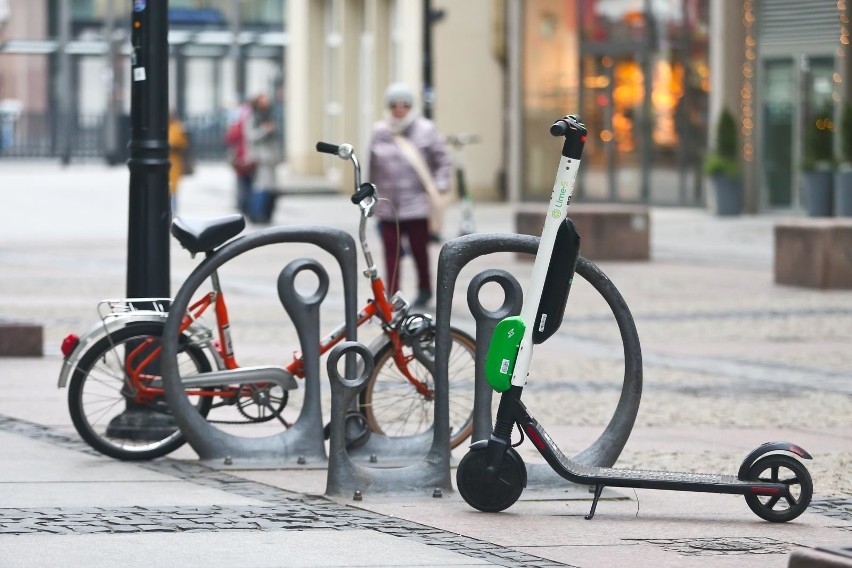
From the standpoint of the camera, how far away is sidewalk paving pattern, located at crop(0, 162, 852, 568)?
5.94 metres

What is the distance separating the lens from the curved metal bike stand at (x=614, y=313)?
6938 millimetres

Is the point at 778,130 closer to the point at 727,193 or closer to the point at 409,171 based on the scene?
the point at 727,193

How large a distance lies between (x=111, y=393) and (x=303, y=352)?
0.92 metres

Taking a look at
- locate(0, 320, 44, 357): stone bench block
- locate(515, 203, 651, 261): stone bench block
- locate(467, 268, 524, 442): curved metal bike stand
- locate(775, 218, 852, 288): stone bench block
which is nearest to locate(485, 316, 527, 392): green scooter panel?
locate(467, 268, 524, 442): curved metal bike stand

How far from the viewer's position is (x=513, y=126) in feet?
112

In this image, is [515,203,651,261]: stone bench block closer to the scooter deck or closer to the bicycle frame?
the bicycle frame

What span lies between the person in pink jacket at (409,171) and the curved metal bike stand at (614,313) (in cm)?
720

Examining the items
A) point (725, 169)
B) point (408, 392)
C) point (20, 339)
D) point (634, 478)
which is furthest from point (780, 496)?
point (725, 169)

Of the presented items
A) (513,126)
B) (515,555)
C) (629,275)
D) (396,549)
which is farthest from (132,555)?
(513,126)

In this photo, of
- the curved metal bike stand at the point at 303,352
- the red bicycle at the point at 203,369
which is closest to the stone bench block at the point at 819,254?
the red bicycle at the point at 203,369

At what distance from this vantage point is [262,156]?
2705 cm

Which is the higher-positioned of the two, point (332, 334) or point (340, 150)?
point (340, 150)

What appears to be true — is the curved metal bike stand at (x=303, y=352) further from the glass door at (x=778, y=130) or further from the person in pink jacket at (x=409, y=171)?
the glass door at (x=778, y=130)

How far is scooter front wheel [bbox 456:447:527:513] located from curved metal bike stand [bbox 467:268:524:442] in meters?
0.37
